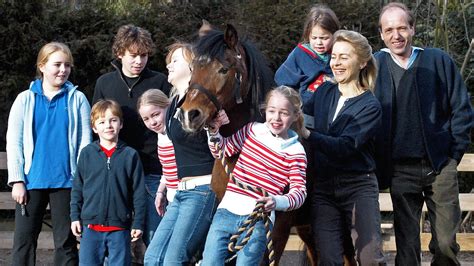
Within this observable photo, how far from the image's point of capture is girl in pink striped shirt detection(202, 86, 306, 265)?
474cm

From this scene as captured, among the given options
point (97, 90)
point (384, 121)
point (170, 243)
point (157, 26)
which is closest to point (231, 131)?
point (170, 243)

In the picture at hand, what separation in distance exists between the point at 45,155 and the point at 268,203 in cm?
234

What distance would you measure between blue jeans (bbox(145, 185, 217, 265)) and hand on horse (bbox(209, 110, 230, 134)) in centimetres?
46

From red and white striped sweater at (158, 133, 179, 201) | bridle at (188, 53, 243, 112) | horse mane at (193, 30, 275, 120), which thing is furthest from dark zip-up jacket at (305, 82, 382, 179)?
red and white striped sweater at (158, 133, 179, 201)

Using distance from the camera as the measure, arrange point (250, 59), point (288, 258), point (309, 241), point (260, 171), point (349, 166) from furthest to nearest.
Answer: point (288, 258) < point (309, 241) < point (349, 166) < point (250, 59) < point (260, 171)

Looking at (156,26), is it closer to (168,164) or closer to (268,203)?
(168,164)

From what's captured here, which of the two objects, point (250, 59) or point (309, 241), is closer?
point (250, 59)

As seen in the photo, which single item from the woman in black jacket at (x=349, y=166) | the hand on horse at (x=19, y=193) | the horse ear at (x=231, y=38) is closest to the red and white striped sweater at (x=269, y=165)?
the woman in black jacket at (x=349, y=166)

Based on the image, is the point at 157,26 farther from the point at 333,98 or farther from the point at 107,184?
the point at 333,98

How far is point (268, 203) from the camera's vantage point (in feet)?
15.0

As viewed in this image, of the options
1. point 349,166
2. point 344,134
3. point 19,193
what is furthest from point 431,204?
point 19,193

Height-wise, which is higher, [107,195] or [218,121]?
[218,121]

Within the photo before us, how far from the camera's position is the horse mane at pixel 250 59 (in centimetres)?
490

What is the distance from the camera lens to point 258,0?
1106cm
